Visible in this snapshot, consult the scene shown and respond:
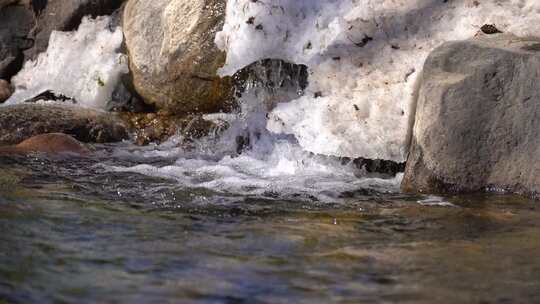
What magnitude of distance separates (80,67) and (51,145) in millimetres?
3089

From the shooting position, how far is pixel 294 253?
11.9 ft

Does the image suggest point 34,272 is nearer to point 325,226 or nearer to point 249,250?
point 249,250

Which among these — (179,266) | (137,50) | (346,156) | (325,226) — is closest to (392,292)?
(179,266)

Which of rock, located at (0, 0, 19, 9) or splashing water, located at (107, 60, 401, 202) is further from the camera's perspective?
rock, located at (0, 0, 19, 9)

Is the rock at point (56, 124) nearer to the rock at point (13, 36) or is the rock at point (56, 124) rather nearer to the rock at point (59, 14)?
the rock at point (59, 14)

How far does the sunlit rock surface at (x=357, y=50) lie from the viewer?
589 centimetres

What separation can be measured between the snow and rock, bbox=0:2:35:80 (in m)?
0.20

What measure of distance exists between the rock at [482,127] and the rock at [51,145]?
3.32 meters

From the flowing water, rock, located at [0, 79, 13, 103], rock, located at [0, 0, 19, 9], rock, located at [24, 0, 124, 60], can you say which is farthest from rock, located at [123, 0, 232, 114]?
rock, located at [0, 0, 19, 9]

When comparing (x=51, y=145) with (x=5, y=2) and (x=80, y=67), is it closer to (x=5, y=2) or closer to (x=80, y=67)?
(x=80, y=67)

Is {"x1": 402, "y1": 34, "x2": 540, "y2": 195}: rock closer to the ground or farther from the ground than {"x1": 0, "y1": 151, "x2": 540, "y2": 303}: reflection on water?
farther from the ground

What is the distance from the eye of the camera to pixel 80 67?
10055mm

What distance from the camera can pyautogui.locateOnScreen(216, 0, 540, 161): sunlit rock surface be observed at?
19.3 ft

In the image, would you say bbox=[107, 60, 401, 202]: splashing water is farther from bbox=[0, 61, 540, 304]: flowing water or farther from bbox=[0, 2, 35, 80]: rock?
bbox=[0, 2, 35, 80]: rock
